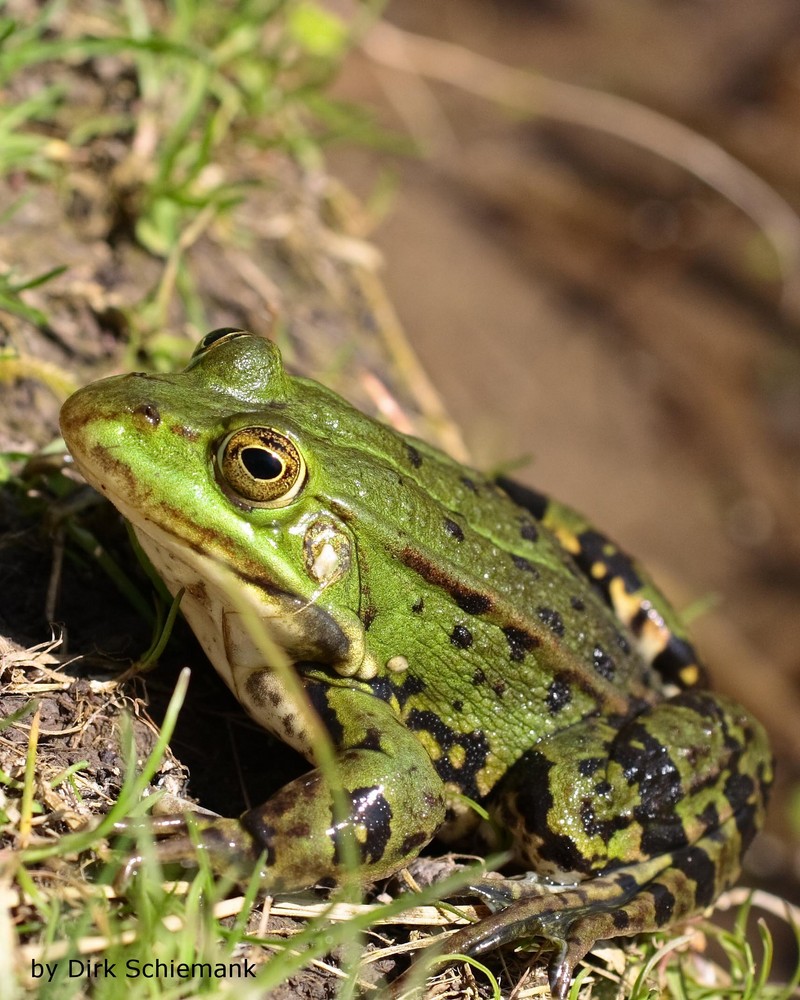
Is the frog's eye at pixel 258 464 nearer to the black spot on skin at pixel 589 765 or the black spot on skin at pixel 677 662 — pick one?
the black spot on skin at pixel 589 765

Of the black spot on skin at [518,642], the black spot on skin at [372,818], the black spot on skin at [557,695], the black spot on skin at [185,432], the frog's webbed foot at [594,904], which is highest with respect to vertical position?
the black spot on skin at [185,432]

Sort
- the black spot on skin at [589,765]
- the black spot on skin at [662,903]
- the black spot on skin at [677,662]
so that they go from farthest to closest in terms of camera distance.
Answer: the black spot on skin at [677,662]
the black spot on skin at [589,765]
the black spot on skin at [662,903]

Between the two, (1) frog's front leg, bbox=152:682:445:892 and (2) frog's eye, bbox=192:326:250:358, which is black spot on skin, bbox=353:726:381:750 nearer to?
(1) frog's front leg, bbox=152:682:445:892

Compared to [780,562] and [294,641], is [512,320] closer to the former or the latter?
[780,562]

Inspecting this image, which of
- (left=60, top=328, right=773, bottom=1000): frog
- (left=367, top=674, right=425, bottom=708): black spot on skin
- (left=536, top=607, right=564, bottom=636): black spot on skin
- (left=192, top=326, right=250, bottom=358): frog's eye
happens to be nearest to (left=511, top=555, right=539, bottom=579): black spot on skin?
(left=60, top=328, right=773, bottom=1000): frog

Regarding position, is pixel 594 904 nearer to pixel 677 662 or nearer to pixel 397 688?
pixel 397 688

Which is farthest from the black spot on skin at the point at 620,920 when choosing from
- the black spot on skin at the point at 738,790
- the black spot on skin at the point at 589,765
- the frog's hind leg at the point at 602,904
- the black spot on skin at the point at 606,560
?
the black spot on skin at the point at 606,560
